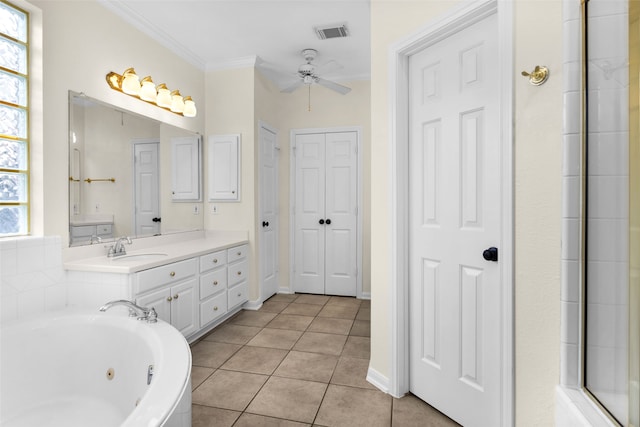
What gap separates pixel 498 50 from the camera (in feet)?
4.88

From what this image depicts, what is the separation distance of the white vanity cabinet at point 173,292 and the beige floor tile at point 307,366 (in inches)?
33.1

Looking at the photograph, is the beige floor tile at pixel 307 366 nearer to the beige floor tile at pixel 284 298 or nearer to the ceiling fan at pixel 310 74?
the beige floor tile at pixel 284 298

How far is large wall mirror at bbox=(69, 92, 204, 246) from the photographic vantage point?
2.35 m

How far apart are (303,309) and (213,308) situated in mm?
1078

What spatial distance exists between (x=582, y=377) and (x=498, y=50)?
4.23ft

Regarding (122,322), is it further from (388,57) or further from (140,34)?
(140,34)

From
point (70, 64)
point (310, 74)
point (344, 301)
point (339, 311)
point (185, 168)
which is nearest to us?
point (70, 64)

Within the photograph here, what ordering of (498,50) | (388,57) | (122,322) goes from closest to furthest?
(498,50)
(122,322)
(388,57)

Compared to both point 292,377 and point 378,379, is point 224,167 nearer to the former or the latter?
point 292,377

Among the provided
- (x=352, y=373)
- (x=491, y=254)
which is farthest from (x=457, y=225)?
(x=352, y=373)

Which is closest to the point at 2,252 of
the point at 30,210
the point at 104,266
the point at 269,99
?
the point at 30,210

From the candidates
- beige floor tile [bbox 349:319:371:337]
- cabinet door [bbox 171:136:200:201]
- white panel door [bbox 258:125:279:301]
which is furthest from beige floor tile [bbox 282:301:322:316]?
cabinet door [bbox 171:136:200:201]

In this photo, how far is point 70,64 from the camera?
2252 millimetres

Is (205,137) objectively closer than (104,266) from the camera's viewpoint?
No
